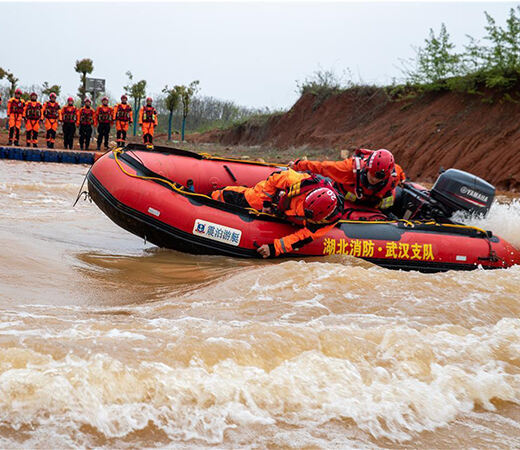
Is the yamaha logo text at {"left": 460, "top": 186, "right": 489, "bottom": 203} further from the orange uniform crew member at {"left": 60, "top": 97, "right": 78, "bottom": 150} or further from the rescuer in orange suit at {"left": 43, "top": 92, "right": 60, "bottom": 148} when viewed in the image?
the rescuer in orange suit at {"left": 43, "top": 92, "right": 60, "bottom": 148}

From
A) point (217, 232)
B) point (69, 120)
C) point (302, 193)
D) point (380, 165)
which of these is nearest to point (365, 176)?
point (380, 165)

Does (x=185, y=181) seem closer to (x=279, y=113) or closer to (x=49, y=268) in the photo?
(x=49, y=268)

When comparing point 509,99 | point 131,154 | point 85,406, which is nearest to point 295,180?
point 131,154

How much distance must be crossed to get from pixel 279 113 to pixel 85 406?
2233 centimetres

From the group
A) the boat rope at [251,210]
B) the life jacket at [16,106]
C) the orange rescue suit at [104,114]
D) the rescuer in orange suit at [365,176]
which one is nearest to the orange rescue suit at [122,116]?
the orange rescue suit at [104,114]

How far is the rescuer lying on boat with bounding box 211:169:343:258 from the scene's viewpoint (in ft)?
15.9

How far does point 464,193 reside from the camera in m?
5.57

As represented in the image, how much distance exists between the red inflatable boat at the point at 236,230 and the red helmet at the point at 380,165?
450mm

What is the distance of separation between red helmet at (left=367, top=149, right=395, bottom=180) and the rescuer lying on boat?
1.63 ft

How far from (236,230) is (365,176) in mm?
1415

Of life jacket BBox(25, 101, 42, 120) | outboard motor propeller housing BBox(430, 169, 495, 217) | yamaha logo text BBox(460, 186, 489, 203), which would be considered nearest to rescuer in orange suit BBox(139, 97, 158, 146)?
life jacket BBox(25, 101, 42, 120)

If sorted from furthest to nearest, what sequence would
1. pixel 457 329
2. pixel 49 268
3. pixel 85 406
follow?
1. pixel 49 268
2. pixel 457 329
3. pixel 85 406

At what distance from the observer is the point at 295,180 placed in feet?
16.7

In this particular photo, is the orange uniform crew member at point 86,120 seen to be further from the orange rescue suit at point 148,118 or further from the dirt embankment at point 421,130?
the dirt embankment at point 421,130
